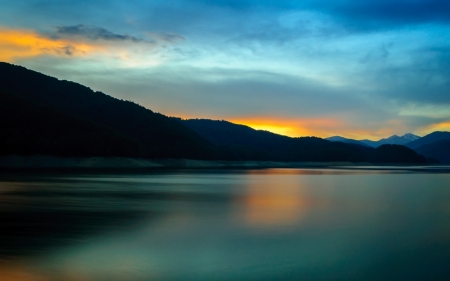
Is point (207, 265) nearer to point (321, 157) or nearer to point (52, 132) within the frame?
point (52, 132)

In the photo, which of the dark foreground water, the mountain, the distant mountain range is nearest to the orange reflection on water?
the dark foreground water

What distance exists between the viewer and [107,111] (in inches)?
5979

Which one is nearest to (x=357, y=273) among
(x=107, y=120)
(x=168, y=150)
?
(x=168, y=150)

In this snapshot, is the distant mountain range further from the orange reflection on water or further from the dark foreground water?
the dark foreground water

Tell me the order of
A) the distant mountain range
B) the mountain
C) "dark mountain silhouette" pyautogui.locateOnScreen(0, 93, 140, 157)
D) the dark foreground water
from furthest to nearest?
the mountain
the distant mountain range
"dark mountain silhouette" pyautogui.locateOnScreen(0, 93, 140, 157)
the dark foreground water

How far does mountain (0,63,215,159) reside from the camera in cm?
13443

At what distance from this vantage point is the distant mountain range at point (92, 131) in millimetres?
96750

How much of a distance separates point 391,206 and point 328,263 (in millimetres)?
14058

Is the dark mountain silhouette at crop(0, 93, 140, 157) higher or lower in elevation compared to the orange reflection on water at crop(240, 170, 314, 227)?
higher

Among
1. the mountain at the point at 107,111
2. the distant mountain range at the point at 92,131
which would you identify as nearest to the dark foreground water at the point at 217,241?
the distant mountain range at the point at 92,131

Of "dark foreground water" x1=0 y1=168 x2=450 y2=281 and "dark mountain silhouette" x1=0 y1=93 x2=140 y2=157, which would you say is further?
"dark mountain silhouette" x1=0 y1=93 x2=140 y2=157

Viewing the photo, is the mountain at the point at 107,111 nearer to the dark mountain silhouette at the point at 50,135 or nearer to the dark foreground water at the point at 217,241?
the dark mountain silhouette at the point at 50,135

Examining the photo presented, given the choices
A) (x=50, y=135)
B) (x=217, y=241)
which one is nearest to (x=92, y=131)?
(x=50, y=135)

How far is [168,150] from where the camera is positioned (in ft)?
402
